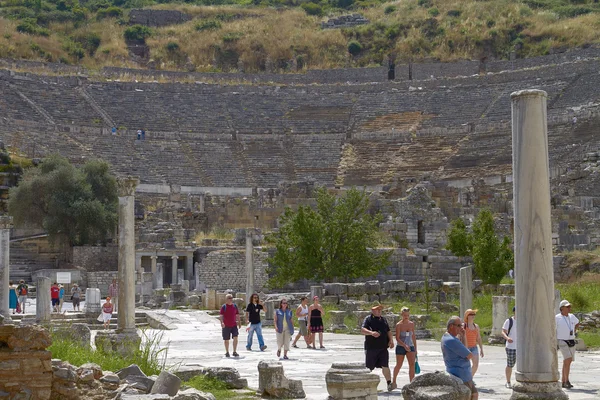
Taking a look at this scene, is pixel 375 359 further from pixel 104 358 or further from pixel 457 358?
pixel 104 358

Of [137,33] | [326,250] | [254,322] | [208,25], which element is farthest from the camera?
[208,25]

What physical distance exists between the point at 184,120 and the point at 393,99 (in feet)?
43.0

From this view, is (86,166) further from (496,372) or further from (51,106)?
(496,372)

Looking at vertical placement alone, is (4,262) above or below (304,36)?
below

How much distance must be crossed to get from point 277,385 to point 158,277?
25.4m

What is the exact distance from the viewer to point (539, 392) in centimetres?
1102

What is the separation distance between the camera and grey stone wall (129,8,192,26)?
298ft

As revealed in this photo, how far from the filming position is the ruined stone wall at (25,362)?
35.7 ft

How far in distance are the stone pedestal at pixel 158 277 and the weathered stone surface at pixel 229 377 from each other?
23070 millimetres

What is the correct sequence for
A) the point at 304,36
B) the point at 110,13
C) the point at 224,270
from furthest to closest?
the point at 110,13 < the point at 304,36 < the point at 224,270

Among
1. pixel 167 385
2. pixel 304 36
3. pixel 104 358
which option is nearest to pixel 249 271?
pixel 104 358

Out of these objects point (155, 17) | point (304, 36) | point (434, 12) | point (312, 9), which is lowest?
point (304, 36)

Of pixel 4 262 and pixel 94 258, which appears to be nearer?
pixel 4 262

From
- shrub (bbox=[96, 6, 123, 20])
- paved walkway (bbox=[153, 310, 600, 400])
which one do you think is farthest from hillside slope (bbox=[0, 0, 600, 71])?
paved walkway (bbox=[153, 310, 600, 400])
